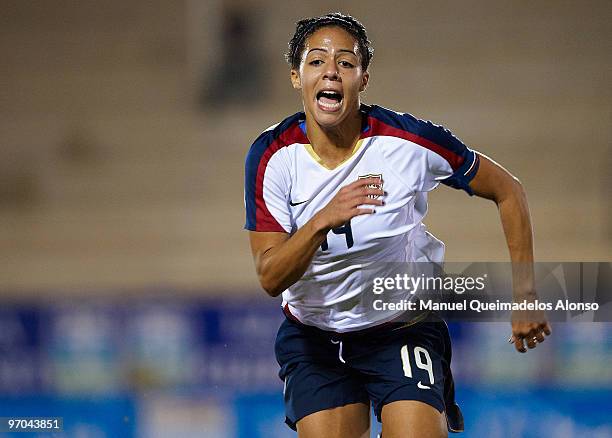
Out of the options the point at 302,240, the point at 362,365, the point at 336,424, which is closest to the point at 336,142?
the point at 302,240

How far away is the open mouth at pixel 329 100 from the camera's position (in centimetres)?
228

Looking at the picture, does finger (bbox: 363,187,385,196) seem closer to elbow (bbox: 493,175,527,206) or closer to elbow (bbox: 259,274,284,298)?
elbow (bbox: 259,274,284,298)

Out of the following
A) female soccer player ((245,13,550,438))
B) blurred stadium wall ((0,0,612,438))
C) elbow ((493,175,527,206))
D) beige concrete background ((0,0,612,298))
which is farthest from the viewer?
beige concrete background ((0,0,612,298))

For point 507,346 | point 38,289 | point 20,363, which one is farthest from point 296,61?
point 38,289

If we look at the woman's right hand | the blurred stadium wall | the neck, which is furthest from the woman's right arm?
the blurred stadium wall

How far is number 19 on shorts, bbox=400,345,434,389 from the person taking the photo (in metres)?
2.32

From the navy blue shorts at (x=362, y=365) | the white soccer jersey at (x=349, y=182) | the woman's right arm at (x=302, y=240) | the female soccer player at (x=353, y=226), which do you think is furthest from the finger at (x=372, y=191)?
the navy blue shorts at (x=362, y=365)

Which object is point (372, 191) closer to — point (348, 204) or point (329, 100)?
point (348, 204)

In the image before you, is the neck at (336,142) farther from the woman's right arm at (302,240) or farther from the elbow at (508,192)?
the elbow at (508,192)

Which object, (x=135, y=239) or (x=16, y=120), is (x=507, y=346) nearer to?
(x=135, y=239)

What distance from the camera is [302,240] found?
2.12 metres

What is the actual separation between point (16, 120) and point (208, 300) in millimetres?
2125

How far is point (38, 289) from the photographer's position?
193 inches

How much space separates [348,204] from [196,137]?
3.45 m
